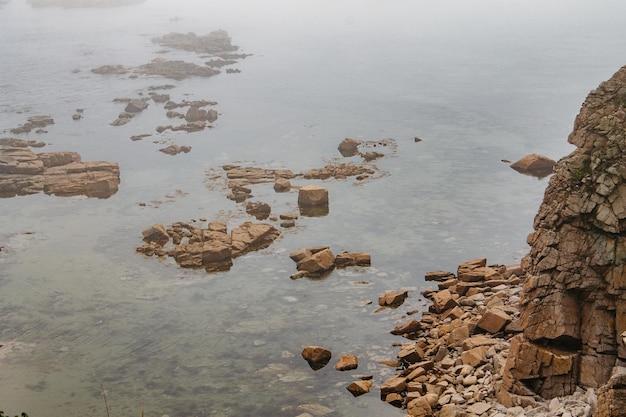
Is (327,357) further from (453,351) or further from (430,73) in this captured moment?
(430,73)

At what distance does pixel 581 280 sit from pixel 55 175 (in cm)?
3992

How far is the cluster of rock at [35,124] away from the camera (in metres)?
63.3

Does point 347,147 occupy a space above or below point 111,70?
below

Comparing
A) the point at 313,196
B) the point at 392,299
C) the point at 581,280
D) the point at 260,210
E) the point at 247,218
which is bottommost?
the point at 392,299

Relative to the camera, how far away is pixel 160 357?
2708 centimetres

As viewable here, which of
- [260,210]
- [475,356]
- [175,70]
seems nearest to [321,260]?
[260,210]

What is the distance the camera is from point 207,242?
3666 cm

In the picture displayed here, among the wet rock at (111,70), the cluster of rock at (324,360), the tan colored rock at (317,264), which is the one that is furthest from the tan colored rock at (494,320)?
the wet rock at (111,70)

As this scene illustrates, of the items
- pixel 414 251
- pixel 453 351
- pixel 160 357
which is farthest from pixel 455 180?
pixel 160 357

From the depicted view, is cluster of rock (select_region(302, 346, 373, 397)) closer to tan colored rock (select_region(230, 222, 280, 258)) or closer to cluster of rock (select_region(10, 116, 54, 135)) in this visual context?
tan colored rock (select_region(230, 222, 280, 258))

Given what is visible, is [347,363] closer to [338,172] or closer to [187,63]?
[338,172]

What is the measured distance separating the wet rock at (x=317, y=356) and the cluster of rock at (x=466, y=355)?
2.70m

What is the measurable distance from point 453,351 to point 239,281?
12.3 m

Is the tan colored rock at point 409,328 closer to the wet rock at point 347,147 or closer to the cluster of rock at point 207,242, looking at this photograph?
the cluster of rock at point 207,242
